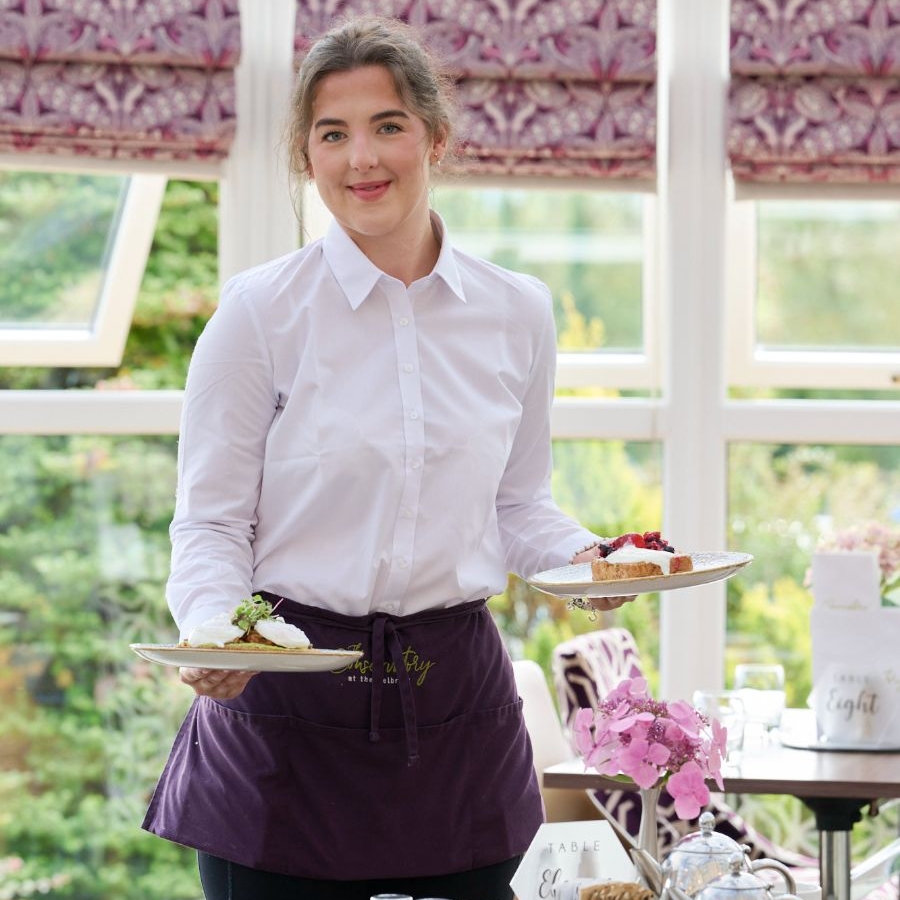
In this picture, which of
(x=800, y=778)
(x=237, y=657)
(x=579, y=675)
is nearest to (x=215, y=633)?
(x=237, y=657)

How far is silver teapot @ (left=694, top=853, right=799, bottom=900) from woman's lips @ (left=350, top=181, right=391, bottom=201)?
0.87 metres

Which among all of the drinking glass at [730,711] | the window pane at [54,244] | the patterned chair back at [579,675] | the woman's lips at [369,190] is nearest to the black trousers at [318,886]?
the woman's lips at [369,190]

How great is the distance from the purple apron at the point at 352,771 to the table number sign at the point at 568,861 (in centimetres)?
29

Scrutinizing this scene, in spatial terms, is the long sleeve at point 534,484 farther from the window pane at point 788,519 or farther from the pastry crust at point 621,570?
the window pane at point 788,519

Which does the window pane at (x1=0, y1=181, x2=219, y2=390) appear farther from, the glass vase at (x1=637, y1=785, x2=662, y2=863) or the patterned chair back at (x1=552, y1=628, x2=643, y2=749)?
the glass vase at (x1=637, y1=785, x2=662, y2=863)

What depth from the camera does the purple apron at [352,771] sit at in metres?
1.66

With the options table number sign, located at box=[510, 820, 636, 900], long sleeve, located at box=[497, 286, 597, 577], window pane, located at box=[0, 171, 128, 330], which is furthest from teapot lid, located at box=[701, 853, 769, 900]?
window pane, located at box=[0, 171, 128, 330]

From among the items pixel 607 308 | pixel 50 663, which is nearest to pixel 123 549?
pixel 50 663

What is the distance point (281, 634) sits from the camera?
1.50 m

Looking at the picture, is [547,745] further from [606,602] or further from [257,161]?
[257,161]

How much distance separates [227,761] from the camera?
1.68 meters

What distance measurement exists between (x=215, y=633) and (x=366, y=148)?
0.60m

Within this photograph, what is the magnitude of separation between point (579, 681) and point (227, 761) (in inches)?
51.2

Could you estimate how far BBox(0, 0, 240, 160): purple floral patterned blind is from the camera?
3.31 metres
